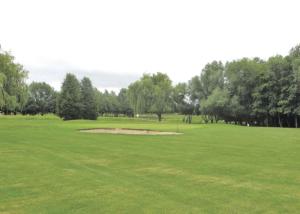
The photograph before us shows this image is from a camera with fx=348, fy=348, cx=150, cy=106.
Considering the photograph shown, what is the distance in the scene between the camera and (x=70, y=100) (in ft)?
293

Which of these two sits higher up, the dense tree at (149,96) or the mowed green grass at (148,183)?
the dense tree at (149,96)

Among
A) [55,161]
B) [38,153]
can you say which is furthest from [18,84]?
[55,161]

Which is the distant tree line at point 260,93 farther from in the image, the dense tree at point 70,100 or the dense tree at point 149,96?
the dense tree at point 70,100

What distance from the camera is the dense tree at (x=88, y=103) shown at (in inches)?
3626

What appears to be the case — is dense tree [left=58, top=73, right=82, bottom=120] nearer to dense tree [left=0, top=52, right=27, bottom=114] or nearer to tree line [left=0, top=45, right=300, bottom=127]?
tree line [left=0, top=45, right=300, bottom=127]

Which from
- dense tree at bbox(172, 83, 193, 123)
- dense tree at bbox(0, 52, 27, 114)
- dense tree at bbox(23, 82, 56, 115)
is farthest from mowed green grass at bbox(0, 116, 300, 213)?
dense tree at bbox(23, 82, 56, 115)

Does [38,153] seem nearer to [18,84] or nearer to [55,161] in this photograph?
[55,161]

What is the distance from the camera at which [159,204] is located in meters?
8.36

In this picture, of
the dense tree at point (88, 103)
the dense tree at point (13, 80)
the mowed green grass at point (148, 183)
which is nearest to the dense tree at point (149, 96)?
the dense tree at point (88, 103)

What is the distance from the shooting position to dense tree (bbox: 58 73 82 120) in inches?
3497

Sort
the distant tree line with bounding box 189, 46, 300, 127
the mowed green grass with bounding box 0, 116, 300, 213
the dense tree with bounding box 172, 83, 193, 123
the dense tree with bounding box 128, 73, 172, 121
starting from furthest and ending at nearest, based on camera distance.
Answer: the dense tree with bounding box 172, 83, 193, 123 < the dense tree with bounding box 128, 73, 172, 121 < the distant tree line with bounding box 189, 46, 300, 127 < the mowed green grass with bounding box 0, 116, 300, 213

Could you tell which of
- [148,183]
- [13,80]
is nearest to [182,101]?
[13,80]

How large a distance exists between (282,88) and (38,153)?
5832 centimetres

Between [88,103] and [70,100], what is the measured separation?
5683 millimetres
